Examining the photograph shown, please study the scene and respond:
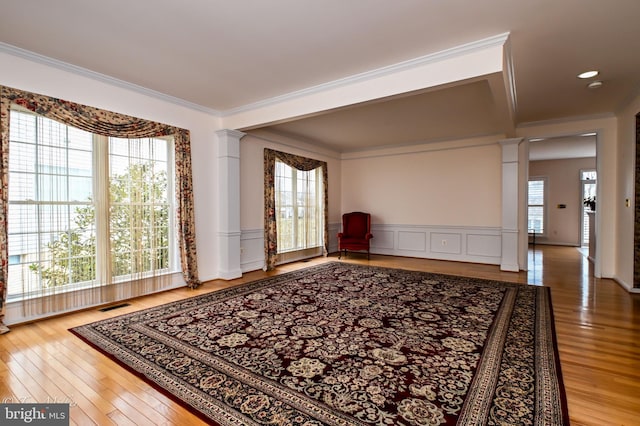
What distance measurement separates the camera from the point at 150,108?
13.4 ft

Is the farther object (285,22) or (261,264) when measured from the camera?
(261,264)

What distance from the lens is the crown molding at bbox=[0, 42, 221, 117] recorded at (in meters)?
2.96

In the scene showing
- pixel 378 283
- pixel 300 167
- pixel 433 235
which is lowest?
pixel 378 283

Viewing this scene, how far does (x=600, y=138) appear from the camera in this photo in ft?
16.6

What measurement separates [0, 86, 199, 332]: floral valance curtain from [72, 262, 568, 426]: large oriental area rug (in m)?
0.85

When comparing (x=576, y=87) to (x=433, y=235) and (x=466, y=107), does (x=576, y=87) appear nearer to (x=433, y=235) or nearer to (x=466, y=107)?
(x=466, y=107)

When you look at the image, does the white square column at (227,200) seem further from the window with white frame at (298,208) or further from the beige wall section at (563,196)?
the beige wall section at (563,196)

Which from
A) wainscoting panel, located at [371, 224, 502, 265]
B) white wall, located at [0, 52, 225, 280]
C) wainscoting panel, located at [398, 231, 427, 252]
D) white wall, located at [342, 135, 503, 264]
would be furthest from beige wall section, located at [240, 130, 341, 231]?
wainscoting panel, located at [398, 231, 427, 252]

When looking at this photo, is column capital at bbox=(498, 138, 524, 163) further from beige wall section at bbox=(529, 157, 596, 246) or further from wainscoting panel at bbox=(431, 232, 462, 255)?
beige wall section at bbox=(529, 157, 596, 246)

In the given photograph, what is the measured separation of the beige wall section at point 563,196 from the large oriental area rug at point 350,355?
23.8 ft

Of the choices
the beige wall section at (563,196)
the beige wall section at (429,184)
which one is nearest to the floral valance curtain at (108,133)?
the beige wall section at (429,184)

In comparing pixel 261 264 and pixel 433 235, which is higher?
pixel 433 235

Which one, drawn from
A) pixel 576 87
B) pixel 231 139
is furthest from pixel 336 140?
pixel 576 87

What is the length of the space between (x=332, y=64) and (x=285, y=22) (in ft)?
2.76
